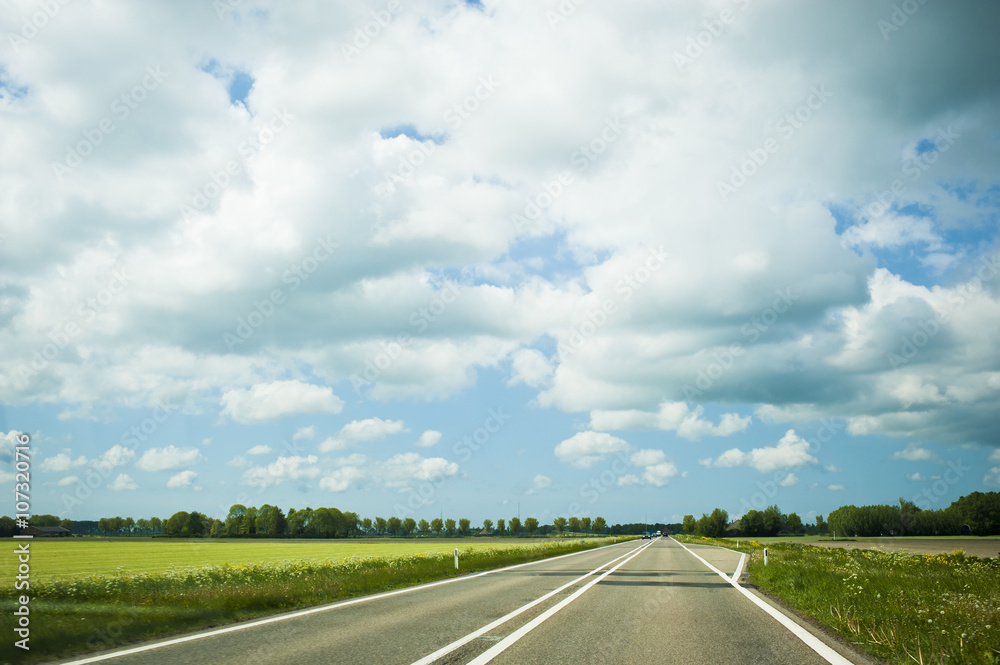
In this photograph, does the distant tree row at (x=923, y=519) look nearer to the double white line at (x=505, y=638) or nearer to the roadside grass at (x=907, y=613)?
the roadside grass at (x=907, y=613)

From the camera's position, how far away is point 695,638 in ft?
28.4

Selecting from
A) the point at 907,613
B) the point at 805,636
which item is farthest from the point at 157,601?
the point at 907,613

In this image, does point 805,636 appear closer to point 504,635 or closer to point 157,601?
point 504,635

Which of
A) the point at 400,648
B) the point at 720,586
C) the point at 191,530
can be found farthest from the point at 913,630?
the point at 191,530

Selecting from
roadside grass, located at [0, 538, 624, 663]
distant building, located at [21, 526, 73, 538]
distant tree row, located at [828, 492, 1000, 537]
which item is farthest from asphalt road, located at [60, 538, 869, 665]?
distant tree row, located at [828, 492, 1000, 537]

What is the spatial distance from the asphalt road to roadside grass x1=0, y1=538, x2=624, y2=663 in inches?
38.0

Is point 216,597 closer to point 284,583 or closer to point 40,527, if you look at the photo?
point 284,583

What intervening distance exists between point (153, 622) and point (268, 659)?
420 centimetres

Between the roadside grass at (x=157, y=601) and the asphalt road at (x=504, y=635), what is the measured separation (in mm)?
964

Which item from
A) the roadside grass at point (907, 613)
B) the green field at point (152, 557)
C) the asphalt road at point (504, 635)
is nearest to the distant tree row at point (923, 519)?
the green field at point (152, 557)

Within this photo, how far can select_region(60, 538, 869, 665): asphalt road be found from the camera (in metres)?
7.19

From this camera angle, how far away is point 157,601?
11750 mm

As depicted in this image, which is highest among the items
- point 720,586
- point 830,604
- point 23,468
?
point 23,468

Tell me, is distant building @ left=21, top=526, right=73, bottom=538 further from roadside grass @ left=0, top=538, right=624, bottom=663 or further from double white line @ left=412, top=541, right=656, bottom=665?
double white line @ left=412, top=541, right=656, bottom=665
